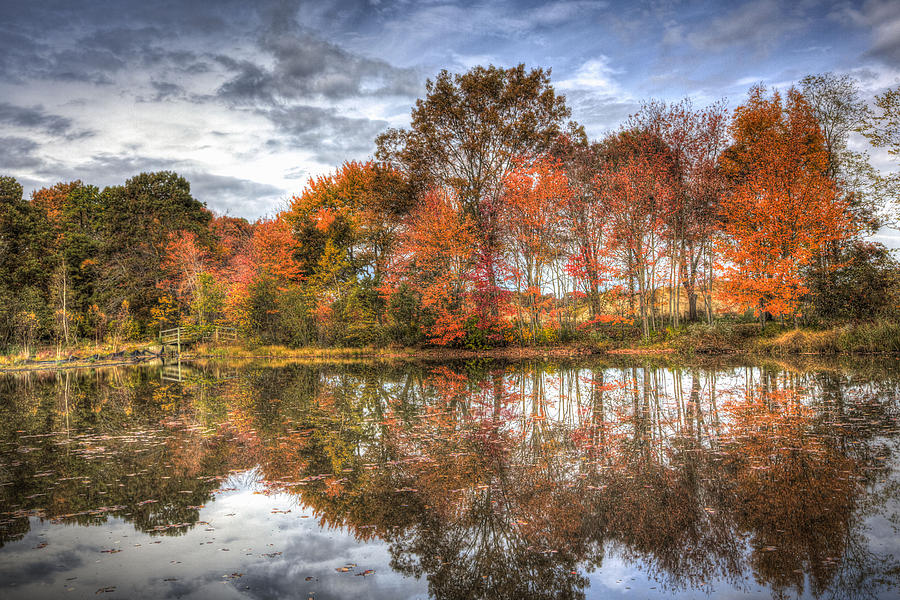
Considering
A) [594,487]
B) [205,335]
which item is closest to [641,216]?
[594,487]

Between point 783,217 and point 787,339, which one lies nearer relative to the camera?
point 787,339

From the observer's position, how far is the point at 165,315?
39438 mm

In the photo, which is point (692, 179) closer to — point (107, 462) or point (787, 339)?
point (787, 339)

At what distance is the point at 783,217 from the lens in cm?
2370

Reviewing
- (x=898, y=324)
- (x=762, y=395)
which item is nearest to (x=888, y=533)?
(x=762, y=395)

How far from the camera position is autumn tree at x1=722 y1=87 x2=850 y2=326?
76.7ft

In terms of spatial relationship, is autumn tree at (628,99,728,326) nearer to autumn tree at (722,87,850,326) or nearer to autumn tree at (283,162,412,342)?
autumn tree at (722,87,850,326)

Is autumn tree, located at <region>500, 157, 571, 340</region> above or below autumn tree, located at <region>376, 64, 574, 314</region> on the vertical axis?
below

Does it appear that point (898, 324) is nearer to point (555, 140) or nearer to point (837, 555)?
point (555, 140)

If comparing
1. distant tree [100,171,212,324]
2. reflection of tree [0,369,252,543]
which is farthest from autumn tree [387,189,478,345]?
distant tree [100,171,212,324]

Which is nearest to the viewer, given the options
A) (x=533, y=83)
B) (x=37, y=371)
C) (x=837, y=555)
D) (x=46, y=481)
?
(x=837, y=555)

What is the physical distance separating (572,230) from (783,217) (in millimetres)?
9925

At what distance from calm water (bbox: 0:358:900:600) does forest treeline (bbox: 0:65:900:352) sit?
47.7 ft

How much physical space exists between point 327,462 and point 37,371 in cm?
2622
